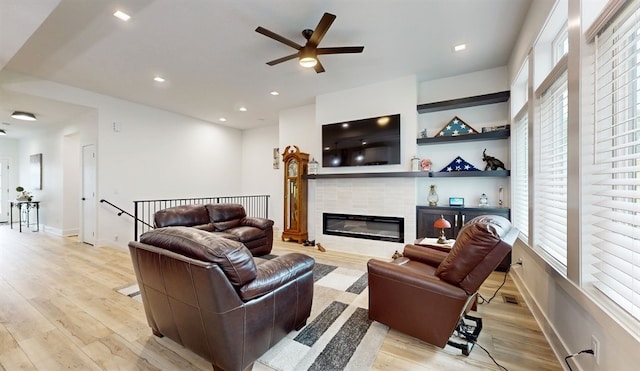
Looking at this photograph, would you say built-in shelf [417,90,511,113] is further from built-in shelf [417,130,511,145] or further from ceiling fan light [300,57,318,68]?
ceiling fan light [300,57,318,68]

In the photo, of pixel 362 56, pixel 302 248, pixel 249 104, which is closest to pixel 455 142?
pixel 362 56

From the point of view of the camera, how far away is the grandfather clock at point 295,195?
18.0ft

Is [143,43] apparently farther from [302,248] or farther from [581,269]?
[581,269]

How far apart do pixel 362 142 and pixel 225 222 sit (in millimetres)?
2846

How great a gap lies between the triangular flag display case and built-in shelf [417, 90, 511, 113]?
0.76ft

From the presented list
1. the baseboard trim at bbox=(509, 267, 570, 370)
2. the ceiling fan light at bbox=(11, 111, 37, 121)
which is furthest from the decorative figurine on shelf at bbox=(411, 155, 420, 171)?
the ceiling fan light at bbox=(11, 111, 37, 121)

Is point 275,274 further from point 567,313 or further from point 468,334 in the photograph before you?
point 567,313

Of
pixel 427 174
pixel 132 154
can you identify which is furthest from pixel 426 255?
pixel 132 154

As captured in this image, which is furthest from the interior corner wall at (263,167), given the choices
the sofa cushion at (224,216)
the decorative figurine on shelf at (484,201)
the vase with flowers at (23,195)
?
the vase with flowers at (23,195)

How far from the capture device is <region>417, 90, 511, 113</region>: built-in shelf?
12.5 feet

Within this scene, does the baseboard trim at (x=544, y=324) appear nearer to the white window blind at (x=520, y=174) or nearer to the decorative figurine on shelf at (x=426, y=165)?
the white window blind at (x=520, y=174)

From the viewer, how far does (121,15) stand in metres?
2.68

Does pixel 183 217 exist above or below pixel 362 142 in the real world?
below

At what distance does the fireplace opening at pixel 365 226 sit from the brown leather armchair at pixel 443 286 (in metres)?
2.19
